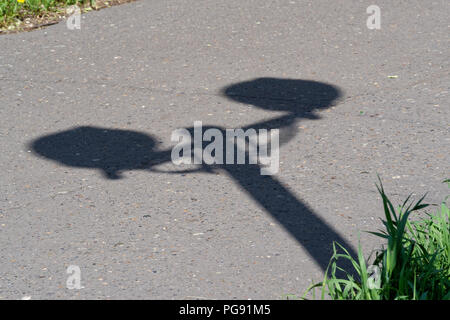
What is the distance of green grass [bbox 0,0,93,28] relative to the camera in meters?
7.69

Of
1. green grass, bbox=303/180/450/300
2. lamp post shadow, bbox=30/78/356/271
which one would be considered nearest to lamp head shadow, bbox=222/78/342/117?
lamp post shadow, bbox=30/78/356/271

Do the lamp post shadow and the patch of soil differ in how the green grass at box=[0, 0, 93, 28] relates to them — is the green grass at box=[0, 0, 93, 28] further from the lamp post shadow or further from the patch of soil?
the lamp post shadow

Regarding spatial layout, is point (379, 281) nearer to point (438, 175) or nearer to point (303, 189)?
point (303, 189)

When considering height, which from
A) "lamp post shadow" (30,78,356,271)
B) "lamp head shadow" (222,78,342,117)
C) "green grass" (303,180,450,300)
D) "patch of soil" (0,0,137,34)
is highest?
"patch of soil" (0,0,137,34)

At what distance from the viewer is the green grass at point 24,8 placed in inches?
303

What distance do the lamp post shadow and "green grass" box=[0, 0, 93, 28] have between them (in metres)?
2.82

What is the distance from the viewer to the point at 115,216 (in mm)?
4324

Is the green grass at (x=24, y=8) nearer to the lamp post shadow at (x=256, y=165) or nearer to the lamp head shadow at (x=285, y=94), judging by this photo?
the lamp post shadow at (x=256, y=165)

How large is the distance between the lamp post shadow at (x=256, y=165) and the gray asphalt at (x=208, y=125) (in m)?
0.02

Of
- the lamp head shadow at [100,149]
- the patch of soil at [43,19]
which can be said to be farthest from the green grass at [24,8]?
the lamp head shadow at [100,149]
